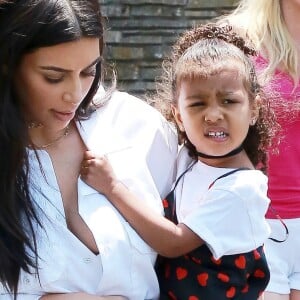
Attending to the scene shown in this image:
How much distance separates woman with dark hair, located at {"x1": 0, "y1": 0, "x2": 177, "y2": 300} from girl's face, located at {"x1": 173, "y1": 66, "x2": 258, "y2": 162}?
0.66ft

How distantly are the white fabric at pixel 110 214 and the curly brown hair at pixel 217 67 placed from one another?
0.12m

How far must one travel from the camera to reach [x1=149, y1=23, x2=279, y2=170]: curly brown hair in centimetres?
262

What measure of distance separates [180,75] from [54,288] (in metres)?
0.71

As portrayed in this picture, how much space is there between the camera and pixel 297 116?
3160 millimetres

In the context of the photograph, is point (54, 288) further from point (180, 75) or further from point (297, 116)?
point (297, 116)

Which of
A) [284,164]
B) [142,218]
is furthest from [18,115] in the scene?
[284,164]

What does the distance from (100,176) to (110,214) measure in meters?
0.11

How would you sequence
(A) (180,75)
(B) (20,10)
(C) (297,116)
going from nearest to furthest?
(B) (20,10) → (A) (180,75) → (C) (297,116)

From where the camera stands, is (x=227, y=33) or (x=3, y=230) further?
(x=227, y=33)

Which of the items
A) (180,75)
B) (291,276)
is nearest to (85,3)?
(180,75)

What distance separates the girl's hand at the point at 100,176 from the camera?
2.55 metres

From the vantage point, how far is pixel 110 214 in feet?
8.32

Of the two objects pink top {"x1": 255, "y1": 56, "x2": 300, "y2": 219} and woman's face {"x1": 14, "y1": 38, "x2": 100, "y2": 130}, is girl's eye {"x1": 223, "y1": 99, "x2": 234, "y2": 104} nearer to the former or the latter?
woman's face {"x1": 14, "y1": 38, "x2": 100, "y2": 130}

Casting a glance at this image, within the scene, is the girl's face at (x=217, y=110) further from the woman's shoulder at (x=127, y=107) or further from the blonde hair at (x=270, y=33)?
the blonde hair at (x=270, y=33)
